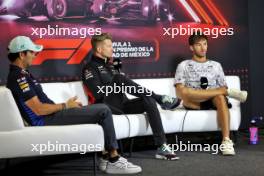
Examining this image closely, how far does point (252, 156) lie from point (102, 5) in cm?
237

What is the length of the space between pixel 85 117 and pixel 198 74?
1837mm

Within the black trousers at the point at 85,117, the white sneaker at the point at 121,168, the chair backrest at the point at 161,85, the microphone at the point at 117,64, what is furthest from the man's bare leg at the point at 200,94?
the black trousers at the point at 85,117

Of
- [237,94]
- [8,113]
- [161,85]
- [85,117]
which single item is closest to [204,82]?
[237,94]

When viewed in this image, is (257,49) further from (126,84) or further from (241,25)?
(126,84)

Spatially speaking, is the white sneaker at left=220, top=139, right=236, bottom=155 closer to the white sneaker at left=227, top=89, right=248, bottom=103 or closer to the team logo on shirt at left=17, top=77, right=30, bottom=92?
the white sneaker at left=227, top=89, right=248, bottom=103

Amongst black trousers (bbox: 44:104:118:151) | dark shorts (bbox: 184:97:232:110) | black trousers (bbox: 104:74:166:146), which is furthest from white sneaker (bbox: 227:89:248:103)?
black trousers (bbox: 44:104:118:151)

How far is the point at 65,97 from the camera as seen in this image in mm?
4898

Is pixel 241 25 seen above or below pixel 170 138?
above

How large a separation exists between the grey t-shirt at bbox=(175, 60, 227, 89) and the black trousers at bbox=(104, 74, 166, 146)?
28.6 inches

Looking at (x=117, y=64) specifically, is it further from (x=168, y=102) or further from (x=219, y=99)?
(x=219, y=99)

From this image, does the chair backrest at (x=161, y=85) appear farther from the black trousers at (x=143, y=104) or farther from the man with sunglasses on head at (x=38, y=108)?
the man with sunglasses on head at (x=38, y=108)

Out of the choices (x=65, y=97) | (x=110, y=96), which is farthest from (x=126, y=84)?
(x=65, y=97)

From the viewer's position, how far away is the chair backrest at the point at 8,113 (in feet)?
11.5

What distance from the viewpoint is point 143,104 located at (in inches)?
185
